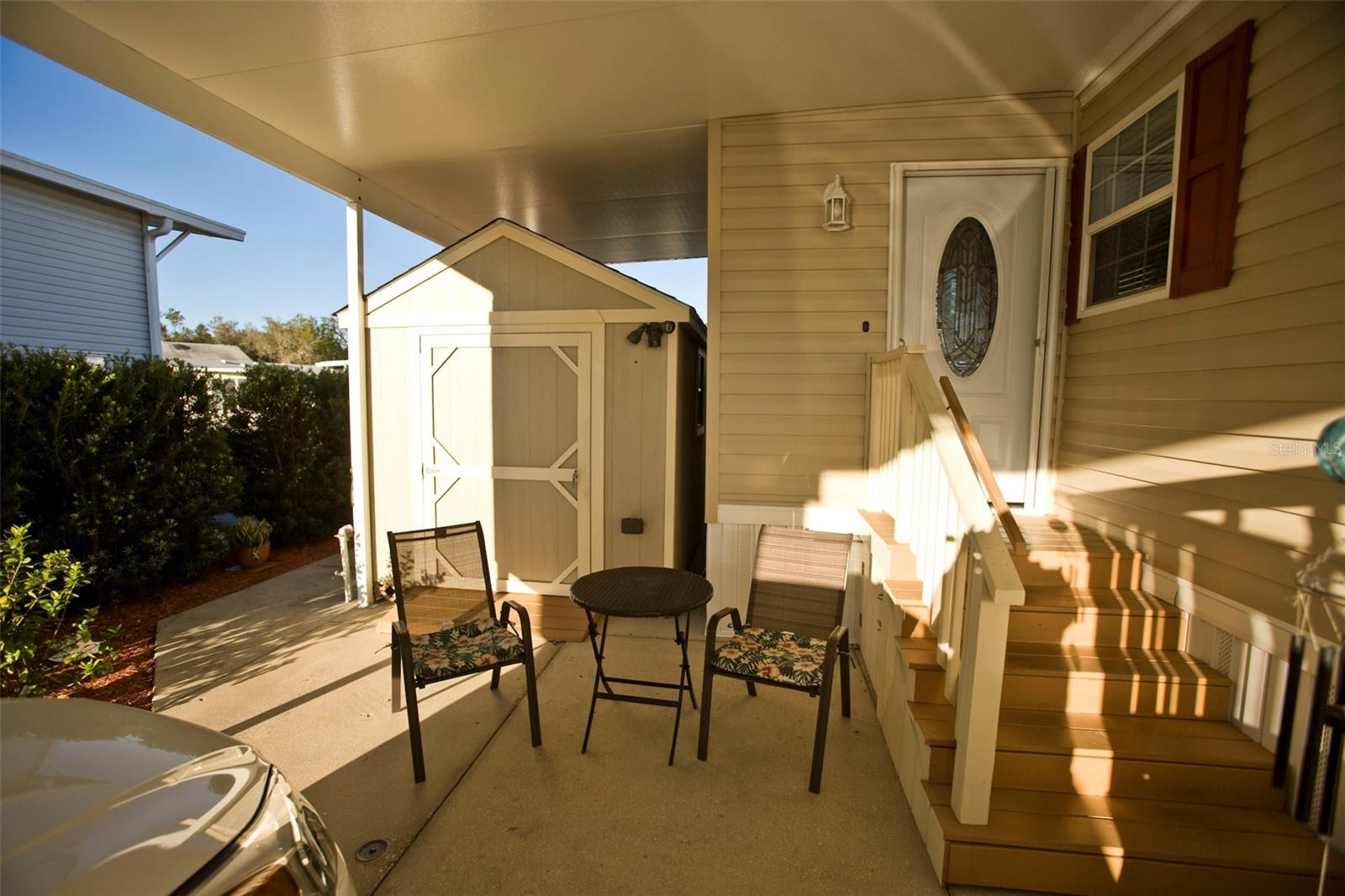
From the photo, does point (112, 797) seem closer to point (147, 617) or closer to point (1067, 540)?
point (1067, 540)

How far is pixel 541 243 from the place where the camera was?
4.12 meters

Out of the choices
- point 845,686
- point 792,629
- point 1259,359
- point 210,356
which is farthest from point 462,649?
point 210,356

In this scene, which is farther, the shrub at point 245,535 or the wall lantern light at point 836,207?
the shrub at point 245,535

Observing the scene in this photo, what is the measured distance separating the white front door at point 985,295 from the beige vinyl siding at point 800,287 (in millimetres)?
201

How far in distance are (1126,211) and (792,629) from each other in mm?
2697

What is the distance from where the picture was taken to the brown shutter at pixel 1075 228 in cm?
321

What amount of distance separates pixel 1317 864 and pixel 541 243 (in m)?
4.65

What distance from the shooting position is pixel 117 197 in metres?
7.32

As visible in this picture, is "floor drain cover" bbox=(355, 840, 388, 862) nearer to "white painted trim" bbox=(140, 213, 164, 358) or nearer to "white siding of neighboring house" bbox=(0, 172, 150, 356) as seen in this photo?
"white siding of neighboring house" bbox=(0, 172, 150, 356)

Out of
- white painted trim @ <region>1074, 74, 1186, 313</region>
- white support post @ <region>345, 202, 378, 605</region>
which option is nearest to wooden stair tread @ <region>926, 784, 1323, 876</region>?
white painted trim @ <region>1074, 74, 1186, 313</region>

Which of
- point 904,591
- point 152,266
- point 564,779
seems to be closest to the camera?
point 564,779

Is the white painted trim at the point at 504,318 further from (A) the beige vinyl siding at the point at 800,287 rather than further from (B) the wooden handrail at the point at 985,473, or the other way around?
(B) the wooden handrail at the point at 985,473

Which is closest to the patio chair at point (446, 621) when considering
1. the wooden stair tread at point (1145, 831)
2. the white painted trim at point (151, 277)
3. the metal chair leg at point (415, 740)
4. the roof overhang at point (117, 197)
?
the metal chair leg at point (415, 740)

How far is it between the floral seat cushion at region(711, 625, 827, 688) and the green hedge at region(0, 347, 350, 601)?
4.66 metres
